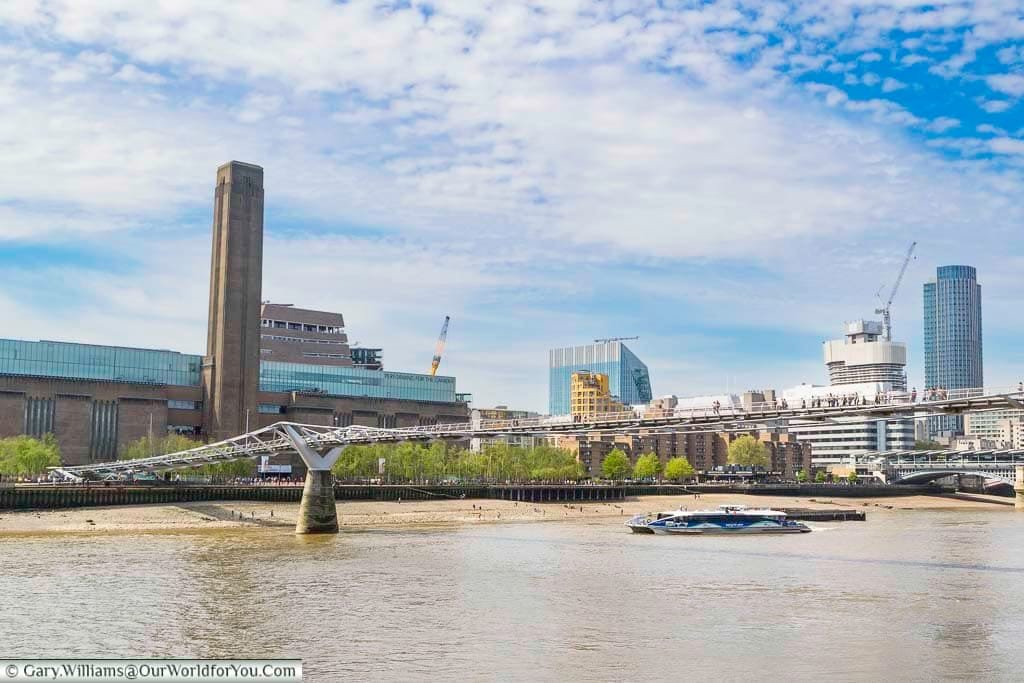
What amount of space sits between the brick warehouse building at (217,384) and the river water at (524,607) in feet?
246

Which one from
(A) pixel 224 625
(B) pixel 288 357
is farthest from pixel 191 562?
(B) pixel 288 357

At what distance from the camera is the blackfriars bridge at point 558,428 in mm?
56562

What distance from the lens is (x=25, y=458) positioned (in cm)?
12550

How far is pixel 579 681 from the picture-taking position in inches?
1389

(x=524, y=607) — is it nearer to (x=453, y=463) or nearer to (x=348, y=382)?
(x=453, y=463)

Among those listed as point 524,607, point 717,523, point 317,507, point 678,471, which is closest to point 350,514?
point 317,507

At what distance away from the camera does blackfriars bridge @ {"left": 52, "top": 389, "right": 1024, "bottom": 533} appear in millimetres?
56562

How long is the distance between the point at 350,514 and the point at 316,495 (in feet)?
64.9

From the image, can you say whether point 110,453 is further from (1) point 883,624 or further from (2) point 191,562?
(1) point 883,624

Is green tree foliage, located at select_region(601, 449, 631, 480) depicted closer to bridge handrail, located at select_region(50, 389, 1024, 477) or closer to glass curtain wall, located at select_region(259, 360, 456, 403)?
glass curtain wall, located at select_region(259, 360, 456, 403)

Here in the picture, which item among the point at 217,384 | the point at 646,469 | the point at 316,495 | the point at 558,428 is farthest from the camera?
the point at 646,469

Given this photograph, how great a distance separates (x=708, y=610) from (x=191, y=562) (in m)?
32.5

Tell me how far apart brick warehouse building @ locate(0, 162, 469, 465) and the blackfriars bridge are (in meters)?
31.8

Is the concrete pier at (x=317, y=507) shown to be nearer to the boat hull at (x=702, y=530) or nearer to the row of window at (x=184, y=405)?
the boat hull at (x=702, y=530)
